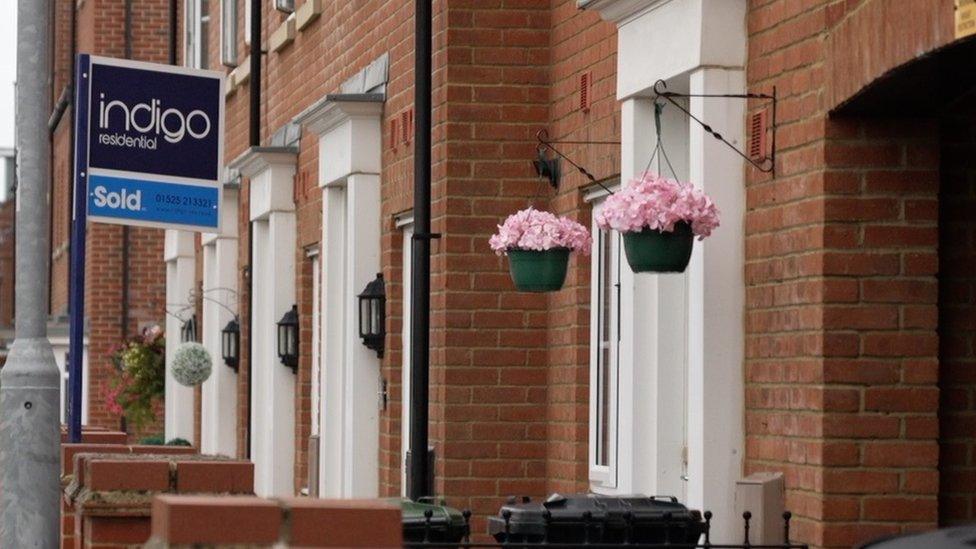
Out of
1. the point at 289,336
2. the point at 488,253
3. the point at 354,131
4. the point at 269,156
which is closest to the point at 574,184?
the point at 488,253

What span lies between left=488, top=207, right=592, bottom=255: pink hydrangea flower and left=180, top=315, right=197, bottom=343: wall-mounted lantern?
14.3 metres

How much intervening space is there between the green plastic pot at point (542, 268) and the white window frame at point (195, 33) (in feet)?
47.4

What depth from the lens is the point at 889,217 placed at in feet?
25.8

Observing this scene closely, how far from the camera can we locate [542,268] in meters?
10.2

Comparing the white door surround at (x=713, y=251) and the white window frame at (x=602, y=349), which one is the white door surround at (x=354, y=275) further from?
the white door surround at (x=713, y=251)

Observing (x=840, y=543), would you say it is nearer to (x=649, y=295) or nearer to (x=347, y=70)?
(x=649, y=295)

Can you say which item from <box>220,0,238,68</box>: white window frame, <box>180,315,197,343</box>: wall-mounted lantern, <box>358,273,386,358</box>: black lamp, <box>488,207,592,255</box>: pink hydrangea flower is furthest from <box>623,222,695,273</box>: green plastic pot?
<box>180,315,197,343</box>: wall-mounted lantern

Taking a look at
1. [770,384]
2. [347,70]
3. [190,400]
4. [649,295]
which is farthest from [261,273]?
[770,384]

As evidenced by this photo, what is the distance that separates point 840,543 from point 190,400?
18157mm

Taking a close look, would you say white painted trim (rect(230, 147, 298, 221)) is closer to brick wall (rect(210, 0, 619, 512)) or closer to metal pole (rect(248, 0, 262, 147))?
metal pole (rect(248, 0, 262, 147))

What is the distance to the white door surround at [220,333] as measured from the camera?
2194 cm

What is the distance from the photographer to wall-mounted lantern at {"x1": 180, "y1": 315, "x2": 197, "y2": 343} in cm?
2417

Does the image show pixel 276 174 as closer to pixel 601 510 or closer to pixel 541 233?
pixel 541 233

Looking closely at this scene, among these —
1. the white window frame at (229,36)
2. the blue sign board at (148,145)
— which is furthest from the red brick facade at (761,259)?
the white window frame at (229,36)
